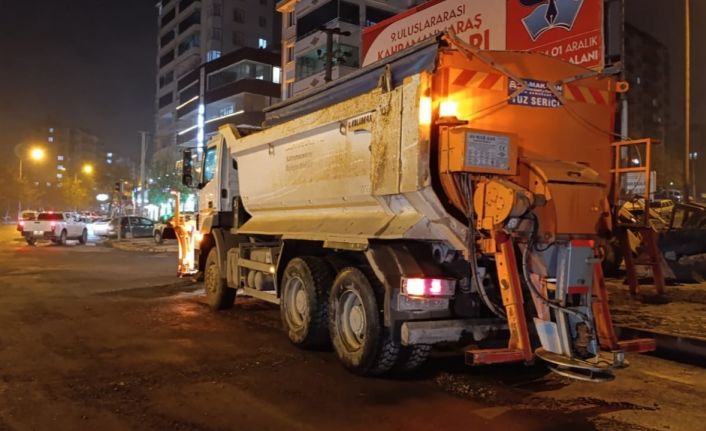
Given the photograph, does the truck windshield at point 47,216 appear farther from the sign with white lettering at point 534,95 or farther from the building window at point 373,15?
the building window at point 373,15

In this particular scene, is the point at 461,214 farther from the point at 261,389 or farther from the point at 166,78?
the point at 166,78

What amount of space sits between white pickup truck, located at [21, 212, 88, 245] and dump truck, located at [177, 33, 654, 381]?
2766 centimetres

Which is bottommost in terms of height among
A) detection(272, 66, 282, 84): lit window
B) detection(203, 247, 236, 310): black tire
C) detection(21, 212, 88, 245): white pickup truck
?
detection(203, 247, 236, 310): black tire

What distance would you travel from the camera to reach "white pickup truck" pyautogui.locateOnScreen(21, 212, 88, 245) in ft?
101

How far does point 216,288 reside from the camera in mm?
10555

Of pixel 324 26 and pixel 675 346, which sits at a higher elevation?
pixel 324 26

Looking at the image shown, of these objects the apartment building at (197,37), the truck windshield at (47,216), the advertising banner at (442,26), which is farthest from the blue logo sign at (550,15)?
the apartment building at (197,37)

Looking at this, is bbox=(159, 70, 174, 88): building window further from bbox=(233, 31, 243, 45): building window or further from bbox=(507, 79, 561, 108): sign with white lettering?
bbox=(507, 79, 561, 108): sign with white lettering

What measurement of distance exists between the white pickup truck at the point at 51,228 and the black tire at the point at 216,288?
23925 mm

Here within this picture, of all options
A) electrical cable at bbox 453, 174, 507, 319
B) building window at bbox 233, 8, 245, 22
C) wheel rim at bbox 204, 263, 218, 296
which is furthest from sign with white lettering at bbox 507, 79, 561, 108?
building window at bbox 233, 8, 245, 22

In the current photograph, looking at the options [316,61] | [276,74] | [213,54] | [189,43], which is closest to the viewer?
[316,61]

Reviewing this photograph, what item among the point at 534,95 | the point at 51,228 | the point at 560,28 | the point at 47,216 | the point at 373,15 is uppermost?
the point at 373,15

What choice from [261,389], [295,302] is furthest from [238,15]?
[261,389]

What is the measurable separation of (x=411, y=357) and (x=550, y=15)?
7751 millimetres
